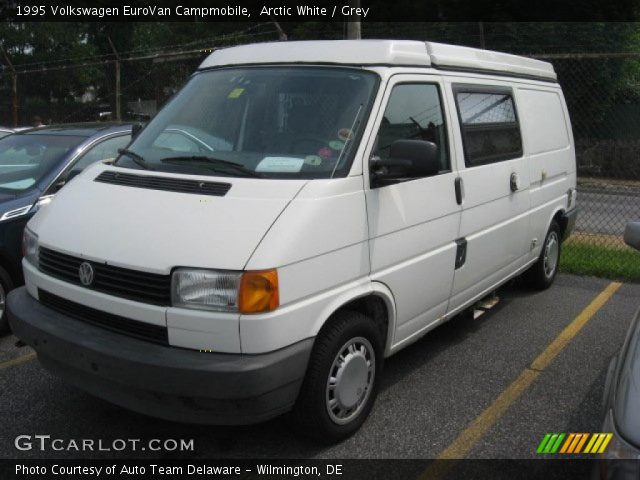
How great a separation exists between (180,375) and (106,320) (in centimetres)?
60

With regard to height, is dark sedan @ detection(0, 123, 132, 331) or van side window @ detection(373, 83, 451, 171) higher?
van side window @ detection(373, 83, 451, 171)

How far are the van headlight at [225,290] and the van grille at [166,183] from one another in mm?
510

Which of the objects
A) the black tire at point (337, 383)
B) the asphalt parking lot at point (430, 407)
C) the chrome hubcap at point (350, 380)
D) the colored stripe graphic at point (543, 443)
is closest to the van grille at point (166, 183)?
the black tire at point (337, 383)

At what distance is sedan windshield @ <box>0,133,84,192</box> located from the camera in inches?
A: 215

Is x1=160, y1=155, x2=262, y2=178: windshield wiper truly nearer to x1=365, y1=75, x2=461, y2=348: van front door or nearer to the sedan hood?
x1=365, y1=75, x2=461, y2=348: van front door

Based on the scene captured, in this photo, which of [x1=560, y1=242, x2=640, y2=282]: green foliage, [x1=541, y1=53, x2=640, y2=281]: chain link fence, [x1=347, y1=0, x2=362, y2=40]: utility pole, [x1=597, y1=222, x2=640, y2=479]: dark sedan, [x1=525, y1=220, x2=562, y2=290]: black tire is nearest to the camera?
[x1=597, y1=222, x2=640, y2=479]: dark sedan

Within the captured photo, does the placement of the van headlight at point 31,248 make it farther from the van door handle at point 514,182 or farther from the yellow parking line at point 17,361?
the van door handle at point 514,182

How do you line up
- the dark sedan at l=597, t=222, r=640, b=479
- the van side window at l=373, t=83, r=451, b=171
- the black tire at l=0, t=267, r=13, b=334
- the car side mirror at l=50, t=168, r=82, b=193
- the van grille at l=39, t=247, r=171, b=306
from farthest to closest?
the car side mirror at l=50, t=168, r=82, b=193 < the black tire at l=0, t=267, r=13, b=334 < the van side window at l=373, t=83, r=451, b=171 < the van grille at l=39, t=247, r=171, b=306 < the dark sedan at l=597, t=222, r=640, b=479

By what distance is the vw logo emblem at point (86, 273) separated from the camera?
3164mm

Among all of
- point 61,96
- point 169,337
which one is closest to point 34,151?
point 169,337

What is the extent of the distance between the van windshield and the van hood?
20cm

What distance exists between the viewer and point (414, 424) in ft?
12.2

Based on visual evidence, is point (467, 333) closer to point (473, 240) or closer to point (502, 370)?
point (502, 370)

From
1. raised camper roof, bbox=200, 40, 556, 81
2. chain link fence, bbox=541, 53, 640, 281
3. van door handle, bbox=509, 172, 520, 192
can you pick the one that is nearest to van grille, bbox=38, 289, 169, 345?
raised camper roof, bbox=200, 40, 556, 81
